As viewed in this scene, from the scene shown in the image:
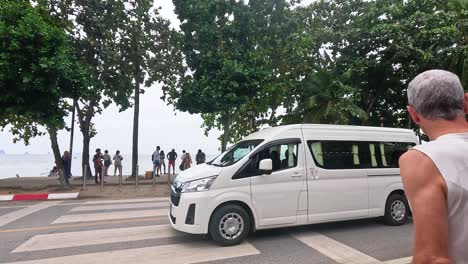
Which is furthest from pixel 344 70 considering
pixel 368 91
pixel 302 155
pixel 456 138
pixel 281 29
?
pixel 456 138

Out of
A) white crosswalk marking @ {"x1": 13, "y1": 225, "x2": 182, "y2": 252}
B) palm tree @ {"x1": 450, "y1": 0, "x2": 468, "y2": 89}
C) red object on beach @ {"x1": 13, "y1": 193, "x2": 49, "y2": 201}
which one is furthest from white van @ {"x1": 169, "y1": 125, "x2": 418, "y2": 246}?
palm tree @ {"x1": 450, "y1": 0, "x2": 468, "y2": 89}

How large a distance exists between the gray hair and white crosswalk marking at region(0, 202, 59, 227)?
9276 millimetres

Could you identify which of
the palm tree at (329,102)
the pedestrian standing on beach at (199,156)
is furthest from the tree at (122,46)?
the palm tree at (329,102)

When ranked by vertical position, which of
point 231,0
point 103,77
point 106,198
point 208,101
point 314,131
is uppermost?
point 231,0

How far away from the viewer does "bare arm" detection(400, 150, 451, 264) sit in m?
1.47

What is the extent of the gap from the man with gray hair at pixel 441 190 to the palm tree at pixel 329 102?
14612 mm

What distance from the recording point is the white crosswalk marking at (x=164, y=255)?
5215 mm

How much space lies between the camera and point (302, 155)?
6750 millimetres

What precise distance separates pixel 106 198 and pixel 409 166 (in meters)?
12.6

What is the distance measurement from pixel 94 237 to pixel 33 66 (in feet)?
27.3

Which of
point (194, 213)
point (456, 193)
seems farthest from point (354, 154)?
point (456, 193)

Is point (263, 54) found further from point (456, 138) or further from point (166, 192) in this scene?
point (456, 138)

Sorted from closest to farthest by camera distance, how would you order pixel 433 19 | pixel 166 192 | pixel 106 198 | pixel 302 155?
pixel 302 155 → pixel 106 198 → pixel 166 192 → pixel 433 19

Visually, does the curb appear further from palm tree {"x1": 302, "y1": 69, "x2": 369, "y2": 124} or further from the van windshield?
palm tree {"x1": 302, "y1": 69, "x2": 369, "y2": 124}
